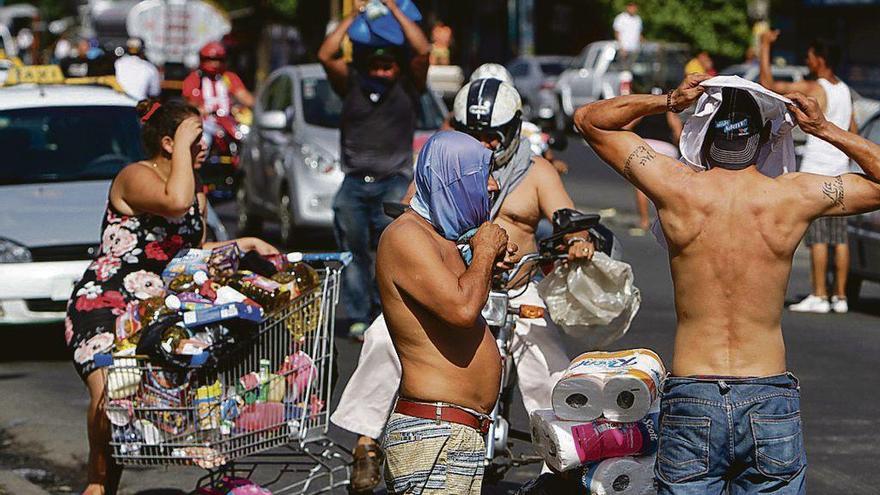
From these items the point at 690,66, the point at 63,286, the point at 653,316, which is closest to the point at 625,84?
the point at 690,66

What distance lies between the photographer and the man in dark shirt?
10.8 m

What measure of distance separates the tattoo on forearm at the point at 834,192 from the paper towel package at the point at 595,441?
1.13 metres

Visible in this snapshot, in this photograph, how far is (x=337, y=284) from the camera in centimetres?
616

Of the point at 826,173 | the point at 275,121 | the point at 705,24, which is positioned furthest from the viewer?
the point at 705,24

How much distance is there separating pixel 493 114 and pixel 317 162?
887 cm

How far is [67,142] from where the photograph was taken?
11.7 metres

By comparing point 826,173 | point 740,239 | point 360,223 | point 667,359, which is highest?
point 740,239

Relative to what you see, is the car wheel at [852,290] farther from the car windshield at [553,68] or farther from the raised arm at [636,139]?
the car windshield at [553,68]

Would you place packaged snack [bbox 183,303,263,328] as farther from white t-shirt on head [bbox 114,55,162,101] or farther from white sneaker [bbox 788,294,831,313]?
white t-shirt on head [bbox 114,55,162,101]

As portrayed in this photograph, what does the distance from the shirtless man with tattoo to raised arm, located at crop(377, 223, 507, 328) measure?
0.57 metres

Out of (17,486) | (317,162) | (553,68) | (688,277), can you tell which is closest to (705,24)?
(553,68)

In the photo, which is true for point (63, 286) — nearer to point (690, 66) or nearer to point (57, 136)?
point (57, 136)

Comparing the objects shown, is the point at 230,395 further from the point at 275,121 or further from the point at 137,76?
the point at 137,76

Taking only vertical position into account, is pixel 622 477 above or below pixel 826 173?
below
